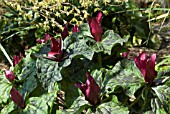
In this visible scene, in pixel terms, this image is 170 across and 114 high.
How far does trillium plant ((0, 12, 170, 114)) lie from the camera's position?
1.37 m

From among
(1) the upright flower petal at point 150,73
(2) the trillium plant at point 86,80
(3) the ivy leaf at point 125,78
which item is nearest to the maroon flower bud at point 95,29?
(2) the trillium plant at point 86,80

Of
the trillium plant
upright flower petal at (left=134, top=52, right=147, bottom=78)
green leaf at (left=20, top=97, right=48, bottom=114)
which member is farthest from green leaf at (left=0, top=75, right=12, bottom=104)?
upright flower petal at (left=134, top=52, right=147, bottom=78)

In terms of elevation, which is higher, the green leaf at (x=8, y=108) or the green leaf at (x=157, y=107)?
the green leaf at (x=157, y=107)

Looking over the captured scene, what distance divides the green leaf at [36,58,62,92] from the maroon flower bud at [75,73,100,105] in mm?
108

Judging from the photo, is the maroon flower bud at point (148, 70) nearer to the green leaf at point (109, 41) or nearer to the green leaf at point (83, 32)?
the green leaf at point (109, 41)

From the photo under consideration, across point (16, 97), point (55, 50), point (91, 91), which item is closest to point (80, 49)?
point (55, 50)

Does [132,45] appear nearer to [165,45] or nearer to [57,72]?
[165,45]

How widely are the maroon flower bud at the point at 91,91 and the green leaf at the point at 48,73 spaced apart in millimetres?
108

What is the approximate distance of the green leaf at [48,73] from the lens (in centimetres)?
140

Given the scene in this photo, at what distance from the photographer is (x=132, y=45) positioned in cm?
344

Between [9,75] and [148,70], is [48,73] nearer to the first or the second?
[9,75]

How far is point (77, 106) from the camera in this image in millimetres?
1376

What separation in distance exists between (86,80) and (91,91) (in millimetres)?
146

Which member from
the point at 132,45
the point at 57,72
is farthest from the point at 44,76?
the point at 132,45
